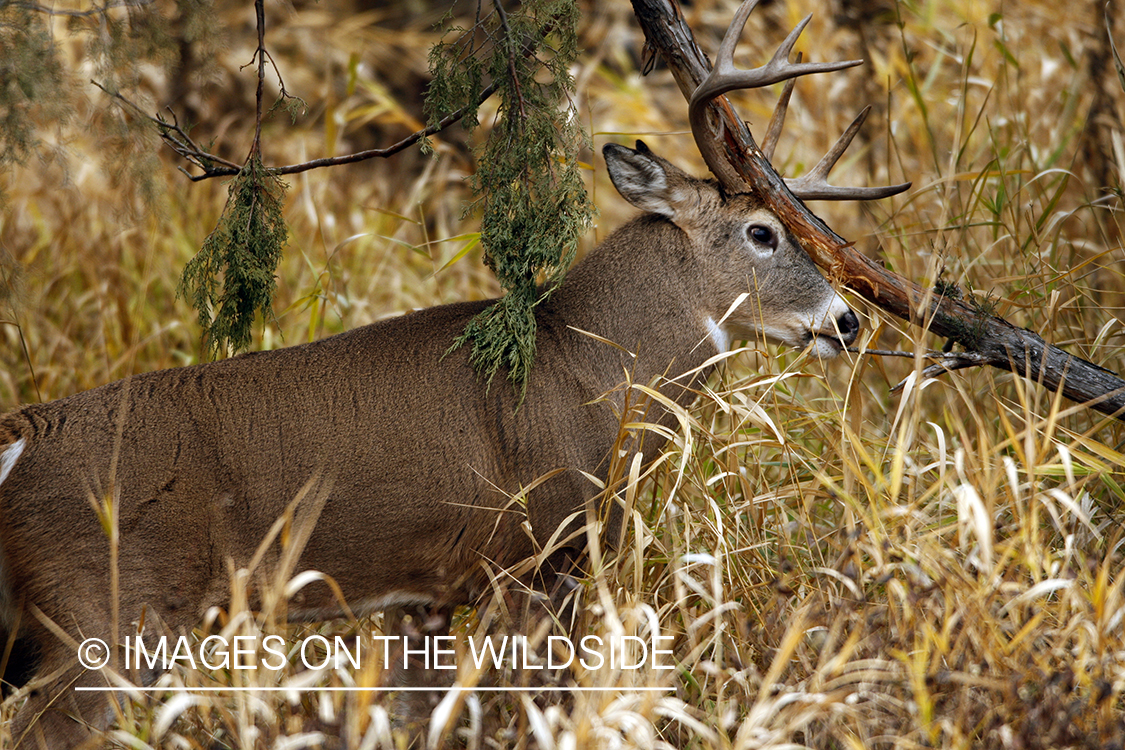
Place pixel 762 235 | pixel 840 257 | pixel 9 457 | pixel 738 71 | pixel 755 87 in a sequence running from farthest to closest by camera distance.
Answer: pixel 762 235
pixel 840 257
pixel 738 71
pixel 755 87
pixel 9 457

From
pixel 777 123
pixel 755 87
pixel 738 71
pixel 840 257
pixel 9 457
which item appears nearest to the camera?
pixel 9 457

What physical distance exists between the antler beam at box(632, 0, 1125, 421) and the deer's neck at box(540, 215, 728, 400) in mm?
365

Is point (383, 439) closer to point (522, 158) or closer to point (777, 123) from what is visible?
point (522, 158)

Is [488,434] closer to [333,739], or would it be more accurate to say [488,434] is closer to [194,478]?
A: [194,478]

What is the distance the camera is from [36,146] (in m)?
3.21

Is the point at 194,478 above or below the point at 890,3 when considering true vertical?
below

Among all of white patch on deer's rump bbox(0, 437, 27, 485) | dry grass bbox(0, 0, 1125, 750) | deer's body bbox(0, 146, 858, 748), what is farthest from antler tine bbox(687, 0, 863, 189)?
white patch on deer's rump bbox(0, 437, 27, 485)

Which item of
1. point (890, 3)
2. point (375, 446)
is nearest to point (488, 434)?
point (375, 446)

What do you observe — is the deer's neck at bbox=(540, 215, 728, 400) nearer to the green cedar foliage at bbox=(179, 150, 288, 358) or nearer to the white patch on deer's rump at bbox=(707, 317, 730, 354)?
the white patch on deer's rump at bbox=(707, 317, 730, 354)

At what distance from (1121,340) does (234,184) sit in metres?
3.68

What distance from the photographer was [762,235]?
3.98 meters

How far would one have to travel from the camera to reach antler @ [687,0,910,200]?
138 inches

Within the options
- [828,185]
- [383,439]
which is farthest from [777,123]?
[383,439]

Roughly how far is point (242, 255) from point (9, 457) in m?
0.92
